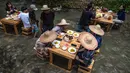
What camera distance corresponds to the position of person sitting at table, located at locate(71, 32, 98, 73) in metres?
3.89

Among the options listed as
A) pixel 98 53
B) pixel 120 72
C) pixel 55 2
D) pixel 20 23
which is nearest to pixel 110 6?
pixel 55 2

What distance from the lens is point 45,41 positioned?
4227 mm

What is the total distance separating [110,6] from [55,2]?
433cm

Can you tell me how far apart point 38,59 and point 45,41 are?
1272mm

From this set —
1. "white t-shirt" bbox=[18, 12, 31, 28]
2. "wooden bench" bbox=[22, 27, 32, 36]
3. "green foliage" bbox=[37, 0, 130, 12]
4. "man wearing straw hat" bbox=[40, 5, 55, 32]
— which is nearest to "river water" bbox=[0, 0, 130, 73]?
"wooden bench" bbox=[22, 27, 32, 36]

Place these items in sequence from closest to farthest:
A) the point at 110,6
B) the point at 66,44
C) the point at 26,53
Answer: the point at 66,44 < the point at 26,53 < the point at 110,6

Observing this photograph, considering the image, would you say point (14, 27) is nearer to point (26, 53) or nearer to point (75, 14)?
point (26, 53)

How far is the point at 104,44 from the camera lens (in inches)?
243

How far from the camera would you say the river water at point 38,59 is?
4.72 m

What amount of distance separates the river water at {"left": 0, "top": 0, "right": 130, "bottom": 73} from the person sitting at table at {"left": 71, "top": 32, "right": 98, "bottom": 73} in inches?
32.8

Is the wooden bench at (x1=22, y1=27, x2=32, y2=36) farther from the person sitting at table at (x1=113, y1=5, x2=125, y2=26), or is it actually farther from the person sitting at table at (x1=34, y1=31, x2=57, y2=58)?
the person sitting at table at (x1=113, y1=5, x2=125, y2=26)

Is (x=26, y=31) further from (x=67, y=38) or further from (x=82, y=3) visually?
(x=82, y=3)

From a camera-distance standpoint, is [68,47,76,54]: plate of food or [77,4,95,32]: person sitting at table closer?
[68,47,76,54]: plate of food

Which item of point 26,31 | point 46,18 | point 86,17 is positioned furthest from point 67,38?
point 26,31
